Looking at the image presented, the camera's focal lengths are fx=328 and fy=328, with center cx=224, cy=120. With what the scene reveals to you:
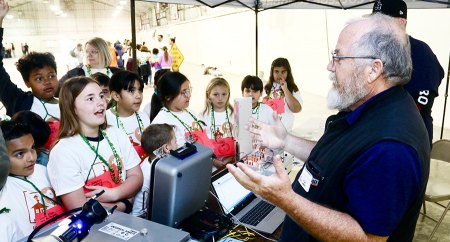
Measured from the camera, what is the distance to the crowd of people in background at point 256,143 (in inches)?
34.1

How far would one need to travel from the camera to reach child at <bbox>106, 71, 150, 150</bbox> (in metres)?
2.36

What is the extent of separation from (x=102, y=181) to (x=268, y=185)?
102 centimetres

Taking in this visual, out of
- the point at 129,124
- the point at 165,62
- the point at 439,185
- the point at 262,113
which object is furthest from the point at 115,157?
the point at 165,62

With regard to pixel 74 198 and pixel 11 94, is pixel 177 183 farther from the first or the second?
pixel 11 94

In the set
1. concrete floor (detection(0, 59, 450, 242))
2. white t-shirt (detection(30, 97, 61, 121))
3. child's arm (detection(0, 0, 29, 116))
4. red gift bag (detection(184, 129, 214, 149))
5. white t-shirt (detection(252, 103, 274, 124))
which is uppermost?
child's arm (detection(0, 0, 29, 116))

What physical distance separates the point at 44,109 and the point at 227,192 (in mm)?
1437

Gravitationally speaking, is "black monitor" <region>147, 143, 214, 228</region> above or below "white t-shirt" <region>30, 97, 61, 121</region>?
below

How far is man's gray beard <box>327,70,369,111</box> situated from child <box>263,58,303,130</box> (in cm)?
249

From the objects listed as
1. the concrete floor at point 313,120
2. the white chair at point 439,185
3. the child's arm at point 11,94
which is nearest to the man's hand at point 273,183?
the child's arm at point 11,94

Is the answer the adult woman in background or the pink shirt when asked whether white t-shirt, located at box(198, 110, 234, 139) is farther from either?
the pink shirt

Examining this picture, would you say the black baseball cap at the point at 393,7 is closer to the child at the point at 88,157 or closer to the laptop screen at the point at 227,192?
the laptop screen at the point at 227,192

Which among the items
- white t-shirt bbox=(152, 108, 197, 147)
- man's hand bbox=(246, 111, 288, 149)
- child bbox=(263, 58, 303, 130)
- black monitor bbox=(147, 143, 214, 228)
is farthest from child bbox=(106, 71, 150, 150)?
child bbox=(263, 58, 303, 130)

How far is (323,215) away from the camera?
874 millimetres

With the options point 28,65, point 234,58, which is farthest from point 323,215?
point 234,58
